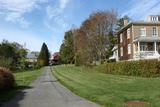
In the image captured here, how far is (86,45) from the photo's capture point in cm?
7762

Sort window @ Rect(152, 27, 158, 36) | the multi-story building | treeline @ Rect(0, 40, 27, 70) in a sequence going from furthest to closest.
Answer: treeline @ Rect(0, 40, 27, 70) → window @ Rect(152, 27, 158, 36) → the multi-story building

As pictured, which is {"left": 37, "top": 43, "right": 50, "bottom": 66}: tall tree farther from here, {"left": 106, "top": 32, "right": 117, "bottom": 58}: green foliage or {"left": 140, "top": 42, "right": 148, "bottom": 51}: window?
{"left": 140, "top": 42, "right": 148, "bottom": 51}: window

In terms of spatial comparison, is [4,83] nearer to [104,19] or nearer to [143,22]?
[143,22]

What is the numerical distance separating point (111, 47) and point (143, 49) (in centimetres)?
2054

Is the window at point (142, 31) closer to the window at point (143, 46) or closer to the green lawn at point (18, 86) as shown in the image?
the window at point (143, 46)

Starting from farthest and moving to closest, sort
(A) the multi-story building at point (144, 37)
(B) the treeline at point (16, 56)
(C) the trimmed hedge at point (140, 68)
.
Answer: (B) the treeline at point (16, 56) < (A) the multi-story building at point (144, 37) < (C) the trimmed hedge at point (140, 68)

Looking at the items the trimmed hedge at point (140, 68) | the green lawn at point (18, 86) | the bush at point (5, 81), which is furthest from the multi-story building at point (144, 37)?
the bush at point (5, 81)

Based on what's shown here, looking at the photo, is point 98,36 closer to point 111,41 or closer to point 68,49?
point 111,41

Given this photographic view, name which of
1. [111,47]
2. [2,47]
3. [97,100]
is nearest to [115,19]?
[111,47]

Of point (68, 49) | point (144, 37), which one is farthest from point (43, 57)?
point (144, 37)

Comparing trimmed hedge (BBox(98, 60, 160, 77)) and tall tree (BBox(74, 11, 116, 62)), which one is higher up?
tall tree (BBox(74, 11, 116, 62))

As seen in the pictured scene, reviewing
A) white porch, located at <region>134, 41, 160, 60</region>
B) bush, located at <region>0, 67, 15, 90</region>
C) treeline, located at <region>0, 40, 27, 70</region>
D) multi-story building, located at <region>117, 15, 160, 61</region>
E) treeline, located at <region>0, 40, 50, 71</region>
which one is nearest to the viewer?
bush, located at <region>0, 67, 15, 90</region>

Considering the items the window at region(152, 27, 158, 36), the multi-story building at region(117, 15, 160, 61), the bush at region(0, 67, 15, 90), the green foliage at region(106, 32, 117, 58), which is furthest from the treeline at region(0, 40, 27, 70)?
the bush at region(0, 67, 15, 90)

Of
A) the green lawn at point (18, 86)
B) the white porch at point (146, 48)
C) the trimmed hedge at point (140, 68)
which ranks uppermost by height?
the white porch at point (146, 48)
